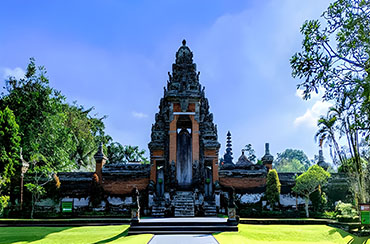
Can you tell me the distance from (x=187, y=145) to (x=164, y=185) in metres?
3.06

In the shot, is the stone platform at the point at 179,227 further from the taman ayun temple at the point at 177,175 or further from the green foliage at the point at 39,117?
the green foliage at the point at 39,117

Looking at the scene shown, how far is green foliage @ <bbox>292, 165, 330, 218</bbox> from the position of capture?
1912cm

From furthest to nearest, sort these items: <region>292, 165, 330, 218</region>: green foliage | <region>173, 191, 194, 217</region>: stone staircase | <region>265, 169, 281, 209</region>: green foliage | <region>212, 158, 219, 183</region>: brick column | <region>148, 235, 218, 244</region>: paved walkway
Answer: <region>212, 158, 219, 183</region>: brick column, <region>265, 169, 281, 209</region>: green foliage, <region>292, 165, 330, 218</region>: green foliage, <region>173, 191, 194, 217</region>: stone staircase, <region>148, 235, 218, 244</region>: paved walkway

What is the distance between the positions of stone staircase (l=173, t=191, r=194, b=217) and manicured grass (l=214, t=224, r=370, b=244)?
4717mm

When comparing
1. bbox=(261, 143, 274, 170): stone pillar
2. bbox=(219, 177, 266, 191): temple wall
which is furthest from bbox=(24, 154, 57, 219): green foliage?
bbox=(261, 143, 274, 170): stone pillar

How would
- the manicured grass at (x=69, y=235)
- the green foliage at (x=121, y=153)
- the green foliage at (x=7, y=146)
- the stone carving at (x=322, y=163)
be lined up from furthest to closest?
the green foliage at (x=121, y=153) < the stone carving at (x=322, y=163) < the green foliage at (x=7, y=146) < the manicured grass at (x=69, y=235)

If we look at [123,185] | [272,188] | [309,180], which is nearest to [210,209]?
[272,188]

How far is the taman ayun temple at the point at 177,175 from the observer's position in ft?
66.2

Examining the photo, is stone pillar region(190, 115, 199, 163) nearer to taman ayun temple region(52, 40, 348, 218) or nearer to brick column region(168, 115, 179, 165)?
taman ayun temple region(52, 40, 348, 218)

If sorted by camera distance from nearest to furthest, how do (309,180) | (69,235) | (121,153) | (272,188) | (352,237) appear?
1. (69,235)
2. (352,237)
3. (309,180)
4. (272,188)
5. (121,153)

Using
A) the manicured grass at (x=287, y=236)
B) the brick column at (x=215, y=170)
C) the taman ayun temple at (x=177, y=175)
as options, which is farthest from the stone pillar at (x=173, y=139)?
the manicured grass at (x=287, y=236)

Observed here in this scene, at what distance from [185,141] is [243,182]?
14.0 ft

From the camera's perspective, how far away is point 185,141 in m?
22.1

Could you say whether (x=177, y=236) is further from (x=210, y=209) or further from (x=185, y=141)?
(x=185, y=141)
